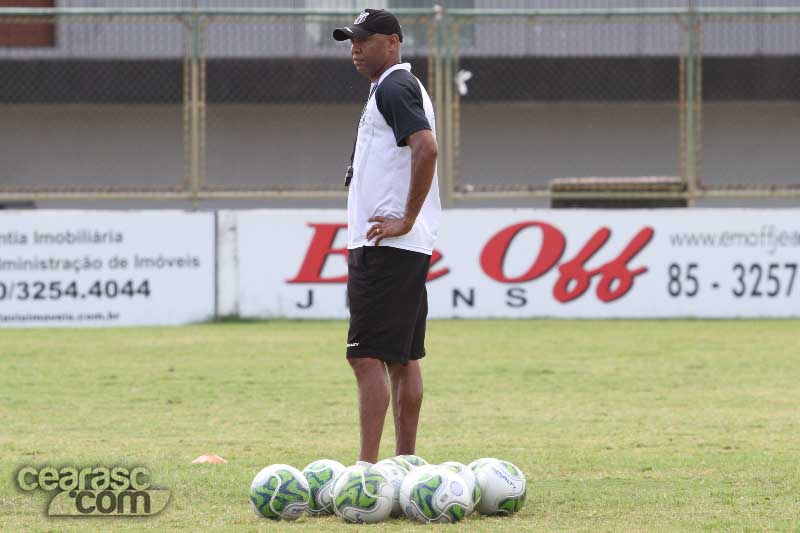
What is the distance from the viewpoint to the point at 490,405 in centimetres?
955

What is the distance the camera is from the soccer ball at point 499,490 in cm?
566

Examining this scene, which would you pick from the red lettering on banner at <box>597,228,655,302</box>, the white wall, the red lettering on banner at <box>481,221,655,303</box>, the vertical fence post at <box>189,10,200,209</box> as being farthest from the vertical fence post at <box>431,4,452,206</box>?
the white wall

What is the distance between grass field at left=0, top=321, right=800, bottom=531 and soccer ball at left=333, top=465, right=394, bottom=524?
0.08 metres

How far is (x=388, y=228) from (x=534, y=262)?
10.7 meters

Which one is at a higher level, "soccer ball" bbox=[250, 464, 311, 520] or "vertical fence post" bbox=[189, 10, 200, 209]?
"vertical fence post" bbox=[189, 10, 200, 209]

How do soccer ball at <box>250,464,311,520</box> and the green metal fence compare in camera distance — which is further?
the green metal fence

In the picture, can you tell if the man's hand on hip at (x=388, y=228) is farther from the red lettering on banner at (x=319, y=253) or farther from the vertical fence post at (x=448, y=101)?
the vertical fence post at (x=448, y=101)

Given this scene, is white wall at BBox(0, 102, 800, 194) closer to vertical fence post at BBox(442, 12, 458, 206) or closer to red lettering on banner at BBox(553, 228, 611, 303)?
vertical fence post at BBox(442, 12, 458, 206)

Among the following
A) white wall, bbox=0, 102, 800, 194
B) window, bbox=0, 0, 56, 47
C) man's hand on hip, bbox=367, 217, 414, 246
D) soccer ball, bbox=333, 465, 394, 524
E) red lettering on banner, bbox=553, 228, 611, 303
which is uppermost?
window, bbox=0, 0, 56, 47

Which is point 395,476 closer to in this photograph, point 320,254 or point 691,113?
point 320,254

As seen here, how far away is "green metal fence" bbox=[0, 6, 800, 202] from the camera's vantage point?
21.5 meters

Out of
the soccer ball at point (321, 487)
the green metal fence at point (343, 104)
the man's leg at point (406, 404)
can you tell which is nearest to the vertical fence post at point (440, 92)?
the green metal fence at point (343, 104)

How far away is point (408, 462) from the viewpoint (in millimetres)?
5906

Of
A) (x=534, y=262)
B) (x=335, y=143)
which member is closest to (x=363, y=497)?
(x=534, y=262)
